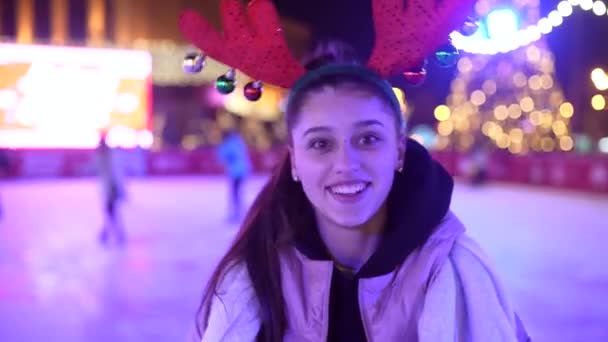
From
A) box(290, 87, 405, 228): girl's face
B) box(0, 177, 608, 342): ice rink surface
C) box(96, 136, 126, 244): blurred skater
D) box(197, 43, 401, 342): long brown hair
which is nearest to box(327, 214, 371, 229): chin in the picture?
box(290, 87, 405, 228): girl's face

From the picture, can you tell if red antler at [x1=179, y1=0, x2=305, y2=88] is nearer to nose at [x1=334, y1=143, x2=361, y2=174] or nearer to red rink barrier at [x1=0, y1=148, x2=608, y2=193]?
nose at [x1=334, y1=143, x2=361, y2=174]

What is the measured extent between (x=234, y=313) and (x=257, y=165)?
54.5 ft

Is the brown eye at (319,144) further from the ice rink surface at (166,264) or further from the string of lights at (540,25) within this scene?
the ice rink surface at (166,264)

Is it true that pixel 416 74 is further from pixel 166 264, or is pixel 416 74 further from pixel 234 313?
pixel 166 264

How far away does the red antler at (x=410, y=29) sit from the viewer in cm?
121

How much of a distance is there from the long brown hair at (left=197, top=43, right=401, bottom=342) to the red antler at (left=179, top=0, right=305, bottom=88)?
7cm

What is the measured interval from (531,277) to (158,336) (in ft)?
8.82

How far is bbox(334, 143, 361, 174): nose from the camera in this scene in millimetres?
1205

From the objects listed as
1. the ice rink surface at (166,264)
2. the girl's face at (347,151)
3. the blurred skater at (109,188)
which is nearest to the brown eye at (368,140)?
the girl's face at (347,151)

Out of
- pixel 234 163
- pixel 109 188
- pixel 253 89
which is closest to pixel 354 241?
pixel 253 89

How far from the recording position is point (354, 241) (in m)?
1.33

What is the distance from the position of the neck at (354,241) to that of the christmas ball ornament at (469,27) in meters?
0.38

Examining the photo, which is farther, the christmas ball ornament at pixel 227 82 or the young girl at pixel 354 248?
the christmas ball ornament at pixel 227 82

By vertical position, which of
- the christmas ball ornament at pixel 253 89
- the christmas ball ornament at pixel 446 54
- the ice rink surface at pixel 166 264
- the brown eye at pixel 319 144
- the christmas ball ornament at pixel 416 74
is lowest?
the ice rink surface at pixel 166 264
